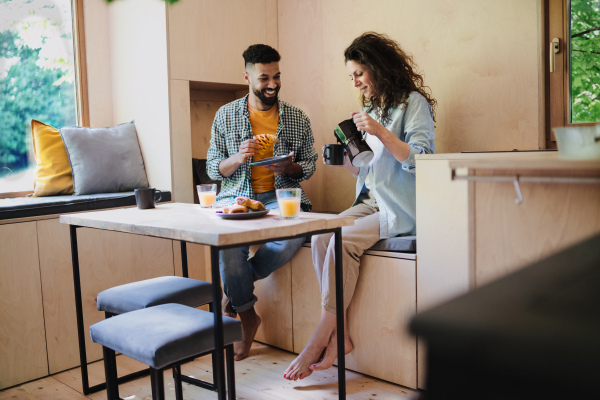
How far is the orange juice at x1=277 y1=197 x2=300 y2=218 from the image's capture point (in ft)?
5.62

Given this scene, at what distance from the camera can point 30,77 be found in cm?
294

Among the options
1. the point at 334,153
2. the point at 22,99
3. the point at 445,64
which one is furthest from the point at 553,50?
the point at 22,99

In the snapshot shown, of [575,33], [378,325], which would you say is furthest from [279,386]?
[575,33]

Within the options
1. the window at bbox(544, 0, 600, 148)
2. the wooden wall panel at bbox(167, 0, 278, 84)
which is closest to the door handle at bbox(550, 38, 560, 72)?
the window at bbox(544, 0, 600, 148)

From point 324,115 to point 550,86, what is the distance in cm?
127

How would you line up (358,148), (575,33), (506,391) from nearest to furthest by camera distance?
(506,391)
(358,148)
(575,33)

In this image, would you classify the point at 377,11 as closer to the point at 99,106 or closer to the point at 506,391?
the point at 99,106

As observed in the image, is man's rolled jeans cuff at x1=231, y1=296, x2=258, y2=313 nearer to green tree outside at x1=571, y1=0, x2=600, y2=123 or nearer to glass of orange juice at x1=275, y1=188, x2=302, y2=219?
glass of orange juice at x1=275, y1=188, x2=302, y2=219

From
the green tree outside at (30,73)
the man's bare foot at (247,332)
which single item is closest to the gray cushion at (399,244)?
the man's bare foot at (247,332)

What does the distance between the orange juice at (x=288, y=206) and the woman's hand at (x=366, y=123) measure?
19.3 inches

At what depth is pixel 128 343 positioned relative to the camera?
146cm

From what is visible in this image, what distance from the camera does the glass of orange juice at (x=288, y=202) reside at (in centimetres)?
171

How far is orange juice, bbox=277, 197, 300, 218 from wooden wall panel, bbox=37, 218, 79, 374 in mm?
1202

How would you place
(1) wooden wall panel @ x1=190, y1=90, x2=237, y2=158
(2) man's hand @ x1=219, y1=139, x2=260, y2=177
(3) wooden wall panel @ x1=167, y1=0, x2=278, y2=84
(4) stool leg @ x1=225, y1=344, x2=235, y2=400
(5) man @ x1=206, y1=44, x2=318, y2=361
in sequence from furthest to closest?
(1) wooden wall panel @ x1=190, y1=90, x2=237, y2=158
(3) wooden wall panel @ x1=167, y1=0, x2=278, y2=84
(5) man @ x1=206, y1=44, x2=318, y2=361
(2) man's hand @ x1=219, y1=139, x2=260, y2=177
(4) stool leg @ x1=225, y1=344, x2=235, y2=400
